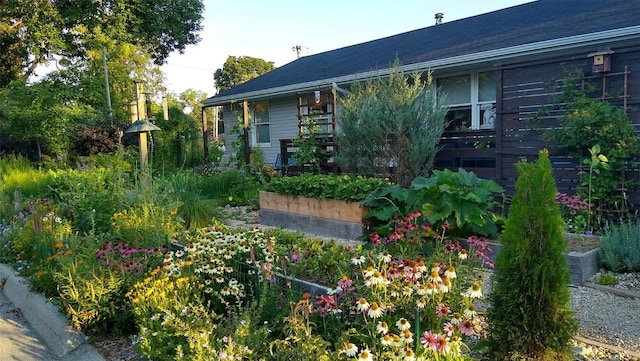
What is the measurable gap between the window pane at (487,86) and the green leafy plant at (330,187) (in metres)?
3.55

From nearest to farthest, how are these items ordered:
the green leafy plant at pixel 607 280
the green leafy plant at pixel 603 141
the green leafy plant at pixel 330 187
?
the green leafy plant at pixel 607 280 → the green leafy plant at pixel 603 141 → the green leafy plant at pixel 330 187

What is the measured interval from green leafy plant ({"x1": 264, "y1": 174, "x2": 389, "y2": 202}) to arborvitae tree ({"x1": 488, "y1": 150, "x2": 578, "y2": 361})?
3.24 metres

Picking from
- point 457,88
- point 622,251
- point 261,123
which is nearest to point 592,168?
point 622,251

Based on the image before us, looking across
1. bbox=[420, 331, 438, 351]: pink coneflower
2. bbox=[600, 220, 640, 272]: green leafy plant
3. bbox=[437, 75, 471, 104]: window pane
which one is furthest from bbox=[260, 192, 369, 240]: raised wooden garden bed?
bbox=[437, 75, 471, 104]: window pane

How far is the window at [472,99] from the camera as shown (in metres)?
8.47

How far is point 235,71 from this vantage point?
53.9 meters

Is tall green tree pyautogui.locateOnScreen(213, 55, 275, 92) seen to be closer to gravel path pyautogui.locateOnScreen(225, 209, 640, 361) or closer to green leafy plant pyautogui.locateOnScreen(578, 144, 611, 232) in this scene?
green leafy plant pyautogui.locateOnScreen(578, 144, 611, 232)

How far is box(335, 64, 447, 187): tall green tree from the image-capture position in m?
6.82

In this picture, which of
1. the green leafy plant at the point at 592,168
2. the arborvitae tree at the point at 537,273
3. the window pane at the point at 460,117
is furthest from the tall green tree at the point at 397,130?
the arborvitae tree at the point at 537,273

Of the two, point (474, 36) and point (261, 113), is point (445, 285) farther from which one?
point (261, 113)

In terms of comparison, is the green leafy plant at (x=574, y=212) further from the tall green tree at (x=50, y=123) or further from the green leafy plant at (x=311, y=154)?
the tall green tree at (x=50, y=123)

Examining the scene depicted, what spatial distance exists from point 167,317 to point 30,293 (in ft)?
6.64

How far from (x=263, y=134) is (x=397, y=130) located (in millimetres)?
7792

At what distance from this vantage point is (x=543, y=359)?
2168 mm
